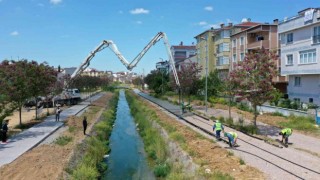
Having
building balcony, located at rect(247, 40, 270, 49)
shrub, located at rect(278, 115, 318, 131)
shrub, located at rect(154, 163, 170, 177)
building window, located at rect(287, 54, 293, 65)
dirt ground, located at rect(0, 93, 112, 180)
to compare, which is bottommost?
shrub, located at rect(154, 163, 170, 177)

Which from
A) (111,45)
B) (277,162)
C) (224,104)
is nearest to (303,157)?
(277,162)

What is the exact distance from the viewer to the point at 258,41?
55375 millimetres

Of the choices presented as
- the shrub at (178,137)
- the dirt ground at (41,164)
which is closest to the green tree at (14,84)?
the dirt ground at (41,164)

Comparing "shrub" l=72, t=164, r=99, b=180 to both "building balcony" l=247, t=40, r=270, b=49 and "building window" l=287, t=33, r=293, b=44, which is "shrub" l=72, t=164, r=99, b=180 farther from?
"building balcony" l=247, t=40, r=270, b=49

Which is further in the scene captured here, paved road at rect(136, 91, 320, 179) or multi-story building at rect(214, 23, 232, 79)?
multi-story building at rect(214, 23, 232, 79)

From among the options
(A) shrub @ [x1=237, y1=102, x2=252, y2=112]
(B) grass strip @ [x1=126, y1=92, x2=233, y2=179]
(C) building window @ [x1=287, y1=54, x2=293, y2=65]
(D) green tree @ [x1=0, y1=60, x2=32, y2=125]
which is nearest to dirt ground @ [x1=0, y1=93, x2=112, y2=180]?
(B) grass strip @ [x1=126, y1=92, x2=233, y2=179]

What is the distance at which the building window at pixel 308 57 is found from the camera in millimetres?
35472

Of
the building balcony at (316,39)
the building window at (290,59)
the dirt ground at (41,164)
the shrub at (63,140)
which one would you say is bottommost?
the dirt ground at (41,164)

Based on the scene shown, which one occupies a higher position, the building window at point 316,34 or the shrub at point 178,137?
the building window at point 316,34

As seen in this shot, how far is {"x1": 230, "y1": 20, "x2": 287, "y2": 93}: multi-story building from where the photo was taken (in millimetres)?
51984

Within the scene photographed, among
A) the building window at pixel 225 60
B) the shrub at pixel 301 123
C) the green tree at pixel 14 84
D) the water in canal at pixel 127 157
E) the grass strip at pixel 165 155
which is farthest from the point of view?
the building window at pixel 225 60

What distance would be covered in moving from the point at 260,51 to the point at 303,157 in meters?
9.38

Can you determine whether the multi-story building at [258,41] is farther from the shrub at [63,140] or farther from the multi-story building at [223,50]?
the shrub at [63,140]

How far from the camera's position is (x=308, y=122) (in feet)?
90.7
